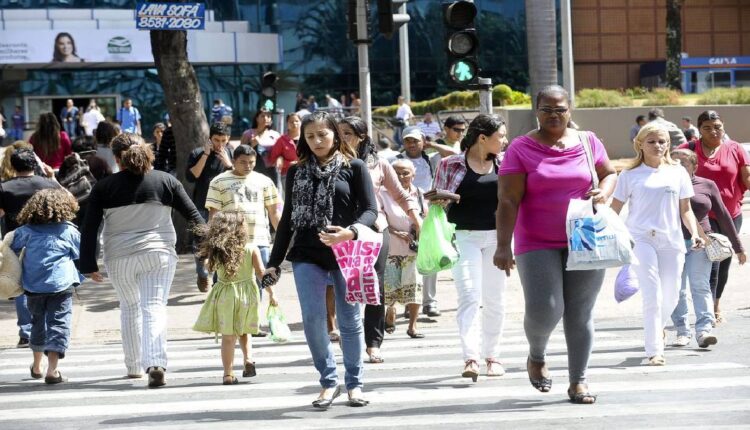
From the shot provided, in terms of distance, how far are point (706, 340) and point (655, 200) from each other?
1.35 m

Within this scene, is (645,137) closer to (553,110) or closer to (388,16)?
(553,110)

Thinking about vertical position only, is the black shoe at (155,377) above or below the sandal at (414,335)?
above

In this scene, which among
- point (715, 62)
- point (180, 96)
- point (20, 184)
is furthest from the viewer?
point (715, 62)

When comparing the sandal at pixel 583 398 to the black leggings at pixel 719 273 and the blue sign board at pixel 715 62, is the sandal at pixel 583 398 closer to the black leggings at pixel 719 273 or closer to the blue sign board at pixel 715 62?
the black leggings at pixel 719 273

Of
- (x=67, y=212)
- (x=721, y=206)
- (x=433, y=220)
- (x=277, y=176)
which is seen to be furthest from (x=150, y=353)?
(x=277, y=176)

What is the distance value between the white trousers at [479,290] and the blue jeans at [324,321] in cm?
125

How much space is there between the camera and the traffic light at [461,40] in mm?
14000

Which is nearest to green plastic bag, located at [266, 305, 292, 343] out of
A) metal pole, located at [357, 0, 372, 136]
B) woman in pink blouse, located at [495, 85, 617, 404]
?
woman in pink blouse, located at [495, 85, 617, 404]

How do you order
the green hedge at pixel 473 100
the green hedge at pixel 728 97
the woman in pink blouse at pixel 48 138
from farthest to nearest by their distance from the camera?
the green hedge at pixel 473 100 → the green hedge at pixel 728 97 → the woman in pink blouse at pixel 48 138

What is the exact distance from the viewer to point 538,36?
17.6 metres

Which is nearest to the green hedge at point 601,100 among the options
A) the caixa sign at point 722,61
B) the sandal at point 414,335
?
the caixa sign at point 722,61

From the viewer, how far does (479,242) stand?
29.1 ft

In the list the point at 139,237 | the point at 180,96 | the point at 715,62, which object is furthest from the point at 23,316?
the point at 715,62

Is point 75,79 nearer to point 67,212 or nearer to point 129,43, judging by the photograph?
point 129,43
